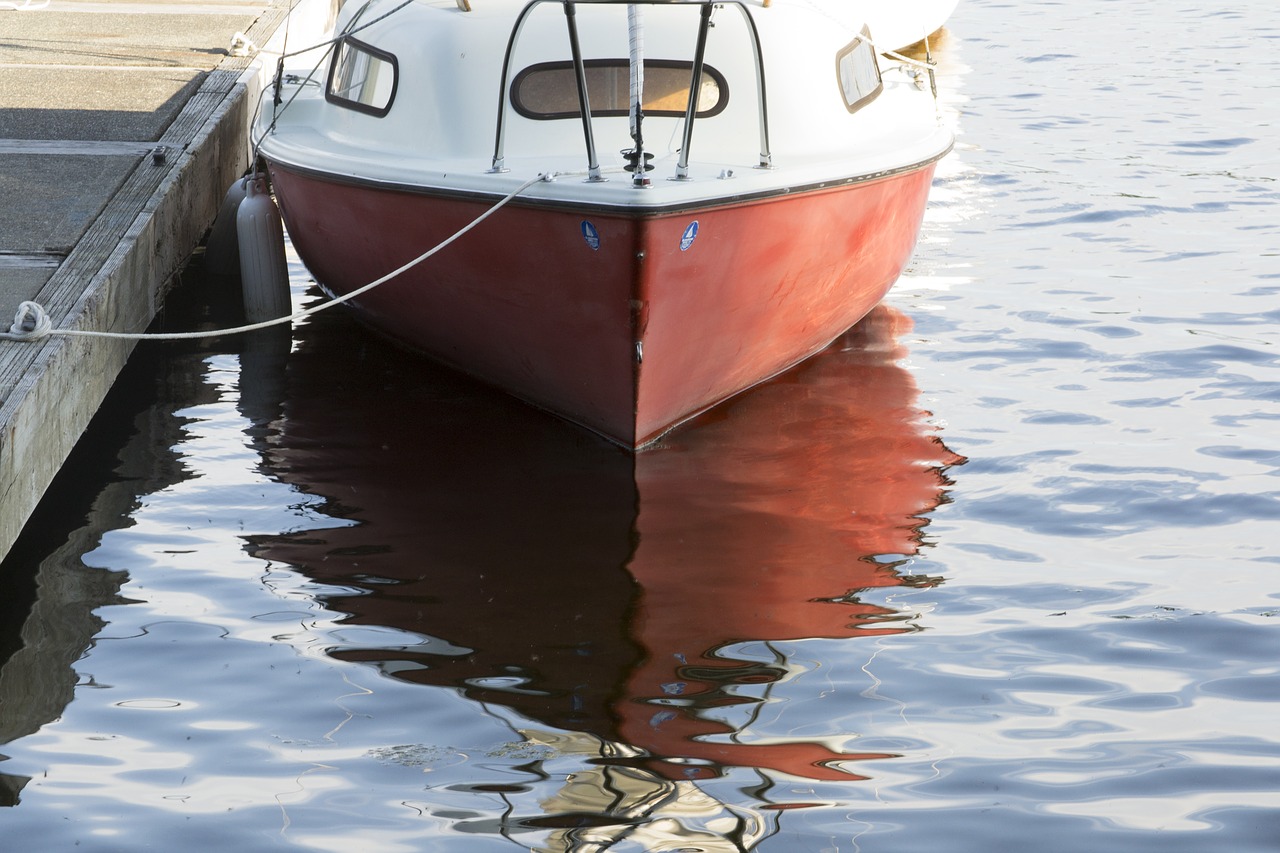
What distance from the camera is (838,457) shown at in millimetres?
6781

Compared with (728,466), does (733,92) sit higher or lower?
higher

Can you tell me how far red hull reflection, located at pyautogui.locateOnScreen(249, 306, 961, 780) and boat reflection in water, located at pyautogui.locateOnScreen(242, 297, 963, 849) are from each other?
1 cm

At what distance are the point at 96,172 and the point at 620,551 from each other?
4.47 m

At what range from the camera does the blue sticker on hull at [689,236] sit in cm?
591

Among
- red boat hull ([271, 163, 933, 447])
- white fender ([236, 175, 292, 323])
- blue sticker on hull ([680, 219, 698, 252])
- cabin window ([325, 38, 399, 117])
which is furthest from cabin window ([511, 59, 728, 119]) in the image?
white fender ([236, 175, 292, 323])

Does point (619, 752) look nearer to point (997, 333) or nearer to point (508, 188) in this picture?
point (508, 188)

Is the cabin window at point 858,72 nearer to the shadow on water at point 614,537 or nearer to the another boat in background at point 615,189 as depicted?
the another boat in background at point 615,189

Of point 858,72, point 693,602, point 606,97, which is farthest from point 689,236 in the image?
point 858,72

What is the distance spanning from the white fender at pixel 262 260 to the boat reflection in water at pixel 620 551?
18.8 inches

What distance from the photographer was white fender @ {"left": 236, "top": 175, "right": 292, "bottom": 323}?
8484 mm

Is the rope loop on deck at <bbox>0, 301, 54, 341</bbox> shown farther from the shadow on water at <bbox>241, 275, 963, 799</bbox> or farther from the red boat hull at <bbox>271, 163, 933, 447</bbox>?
the red boat hull at <bbox>271, 163, 933, 447</bbox>

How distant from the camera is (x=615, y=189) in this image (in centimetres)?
577

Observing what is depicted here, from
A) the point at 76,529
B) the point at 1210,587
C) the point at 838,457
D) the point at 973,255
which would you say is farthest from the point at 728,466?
the point at 973,255

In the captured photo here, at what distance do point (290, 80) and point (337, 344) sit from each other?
186cm
